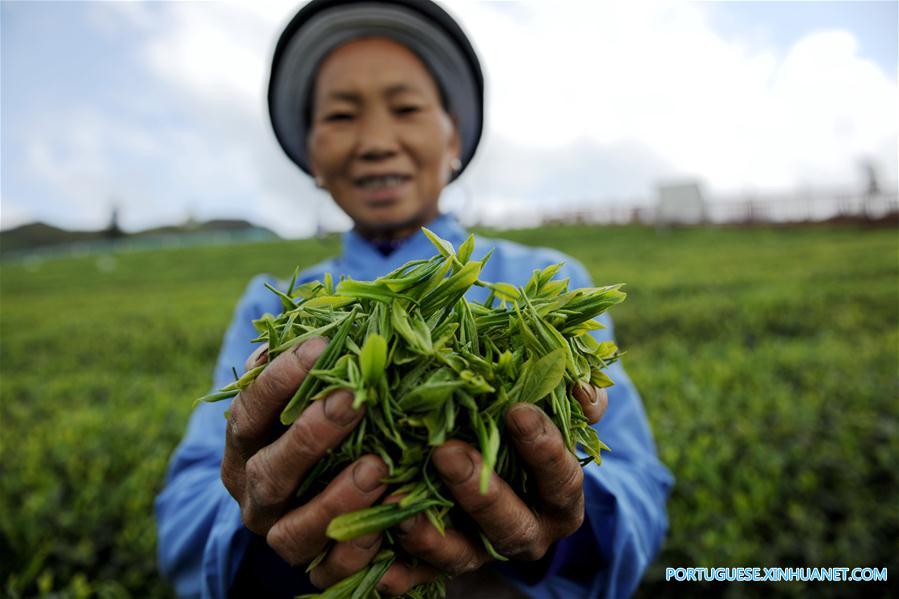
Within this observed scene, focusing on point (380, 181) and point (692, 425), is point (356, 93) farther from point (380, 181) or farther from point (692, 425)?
point (692, 425)

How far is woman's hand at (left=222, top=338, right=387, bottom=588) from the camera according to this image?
36.1 inches

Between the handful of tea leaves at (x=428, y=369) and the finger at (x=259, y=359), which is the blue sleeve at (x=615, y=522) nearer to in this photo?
the handful of tea leaves at (x=428, y=369)

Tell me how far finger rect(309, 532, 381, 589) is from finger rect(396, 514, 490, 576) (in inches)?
1.9

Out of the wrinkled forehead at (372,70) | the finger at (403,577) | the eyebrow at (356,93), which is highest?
the wrinkled forehead at (372,70)

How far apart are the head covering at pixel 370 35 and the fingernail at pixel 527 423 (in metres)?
1.60

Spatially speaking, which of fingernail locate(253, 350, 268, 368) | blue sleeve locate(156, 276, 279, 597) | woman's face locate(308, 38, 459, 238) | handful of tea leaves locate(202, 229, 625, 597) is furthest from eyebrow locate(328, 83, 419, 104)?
fingernail locate(253, 350, 268, 368)

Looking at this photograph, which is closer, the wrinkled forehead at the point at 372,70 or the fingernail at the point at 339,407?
the fingernail at the point at 339,407

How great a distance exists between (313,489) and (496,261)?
4.07 ft

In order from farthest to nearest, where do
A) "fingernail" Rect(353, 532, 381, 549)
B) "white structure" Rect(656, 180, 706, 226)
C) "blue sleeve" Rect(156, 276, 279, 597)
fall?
"white structure" Rect(656, 180, 706, 226)
"blue sleeve" Rect(156, 276, 279, 597)
"fingernail" Rect(353, 532, 381, 549)

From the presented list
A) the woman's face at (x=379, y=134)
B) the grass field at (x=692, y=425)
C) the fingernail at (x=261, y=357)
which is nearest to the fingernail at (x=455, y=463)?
the fingernail at (x=261, y=357)

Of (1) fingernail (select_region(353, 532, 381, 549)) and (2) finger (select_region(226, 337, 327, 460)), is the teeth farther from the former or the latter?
(1) fingernail (select_region(353, 532, 381, 549))

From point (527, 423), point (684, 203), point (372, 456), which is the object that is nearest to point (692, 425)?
point (527, 423)

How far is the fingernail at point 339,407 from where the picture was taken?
2.92 ft

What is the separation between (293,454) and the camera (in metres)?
0.95
